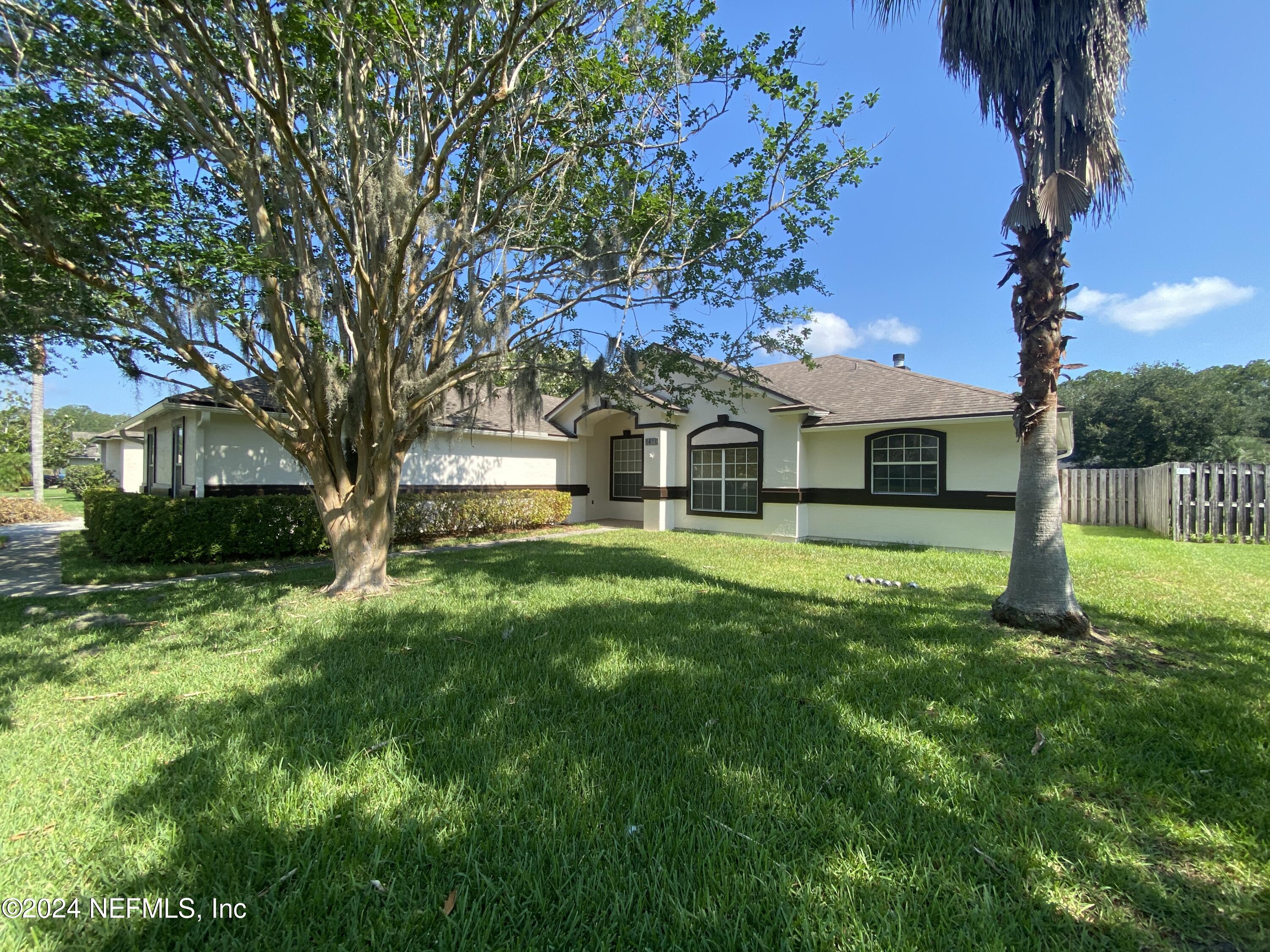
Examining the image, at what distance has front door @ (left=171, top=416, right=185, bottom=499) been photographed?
1095 cm

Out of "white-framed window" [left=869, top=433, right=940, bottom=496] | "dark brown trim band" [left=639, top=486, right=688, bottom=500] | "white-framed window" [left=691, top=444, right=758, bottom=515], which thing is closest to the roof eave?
"white-framed window" [left=869, top=433, right=940, bottom=496]

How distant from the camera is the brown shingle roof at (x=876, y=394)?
11117 mm

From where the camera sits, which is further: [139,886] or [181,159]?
[181,159]

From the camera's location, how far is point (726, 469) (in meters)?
14.5

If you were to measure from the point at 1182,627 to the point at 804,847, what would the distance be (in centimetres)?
611

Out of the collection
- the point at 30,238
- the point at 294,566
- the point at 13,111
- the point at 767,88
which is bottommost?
the point at 294,566

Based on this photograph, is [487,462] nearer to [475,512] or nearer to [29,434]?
[475,512]

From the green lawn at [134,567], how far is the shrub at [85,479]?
1117cm

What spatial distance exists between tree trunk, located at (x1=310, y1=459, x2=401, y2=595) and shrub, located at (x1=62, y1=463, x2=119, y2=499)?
61.8 feet

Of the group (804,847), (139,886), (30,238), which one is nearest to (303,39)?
(30,238)

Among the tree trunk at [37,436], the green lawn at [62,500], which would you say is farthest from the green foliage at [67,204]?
the tree trunk at [37,436]

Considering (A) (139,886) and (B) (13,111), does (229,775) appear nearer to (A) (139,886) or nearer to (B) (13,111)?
(A) (139,886)

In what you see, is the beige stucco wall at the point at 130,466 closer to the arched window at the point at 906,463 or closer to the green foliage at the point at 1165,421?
the arched window at the point at 906,463

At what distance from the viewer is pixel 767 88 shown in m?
6.56
